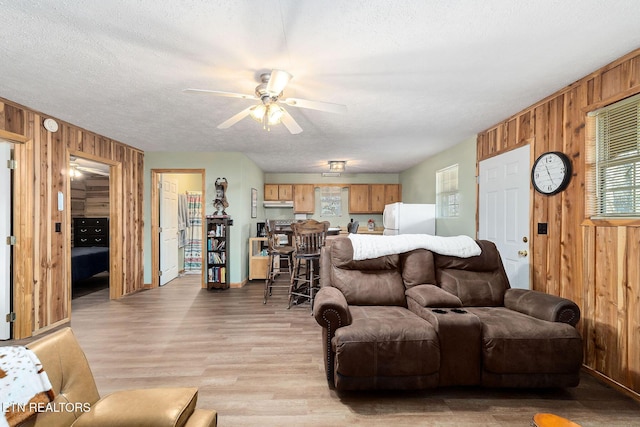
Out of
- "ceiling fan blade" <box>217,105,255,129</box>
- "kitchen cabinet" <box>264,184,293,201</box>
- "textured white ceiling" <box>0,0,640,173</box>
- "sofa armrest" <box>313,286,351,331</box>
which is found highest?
"textured white ceiling" <box>0,0,640,173</box>

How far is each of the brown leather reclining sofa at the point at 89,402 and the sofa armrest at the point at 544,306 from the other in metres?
2.27

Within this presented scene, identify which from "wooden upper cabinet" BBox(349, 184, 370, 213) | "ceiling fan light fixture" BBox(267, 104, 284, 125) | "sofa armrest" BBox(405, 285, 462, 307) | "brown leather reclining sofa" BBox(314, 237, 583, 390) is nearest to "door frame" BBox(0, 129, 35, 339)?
"ceiling fan light fixture" BBox(267, 104, 284, 125)

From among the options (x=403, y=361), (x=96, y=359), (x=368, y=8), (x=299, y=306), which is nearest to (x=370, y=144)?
(x=299, y=306)

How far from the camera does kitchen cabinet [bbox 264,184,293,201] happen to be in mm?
7102

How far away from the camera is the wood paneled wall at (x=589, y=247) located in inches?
77.9

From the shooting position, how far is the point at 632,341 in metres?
1.96

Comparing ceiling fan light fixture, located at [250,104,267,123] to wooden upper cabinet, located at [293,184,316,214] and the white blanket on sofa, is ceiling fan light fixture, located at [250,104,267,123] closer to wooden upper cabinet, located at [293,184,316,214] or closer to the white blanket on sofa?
the white blanket on sofa

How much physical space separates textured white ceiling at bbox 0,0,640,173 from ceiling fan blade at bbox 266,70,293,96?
154 mm

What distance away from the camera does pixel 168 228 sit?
5.41m

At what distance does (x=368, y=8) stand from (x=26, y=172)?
3.67 m

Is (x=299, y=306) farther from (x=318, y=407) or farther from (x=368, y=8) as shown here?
(x=368, y=8)

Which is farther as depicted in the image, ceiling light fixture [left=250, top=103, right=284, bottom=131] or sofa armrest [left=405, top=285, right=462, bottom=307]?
ceiling light fixture [left=250, top=103, right=284, bottom=131]

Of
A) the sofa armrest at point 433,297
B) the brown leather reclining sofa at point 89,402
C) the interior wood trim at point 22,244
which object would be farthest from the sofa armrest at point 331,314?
the interior wood trim at point 22,244

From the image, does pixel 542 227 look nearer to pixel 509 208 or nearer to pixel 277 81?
pixel 509 208
